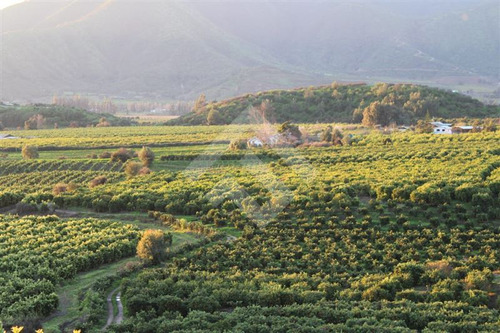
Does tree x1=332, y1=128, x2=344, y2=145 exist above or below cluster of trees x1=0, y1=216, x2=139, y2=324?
above

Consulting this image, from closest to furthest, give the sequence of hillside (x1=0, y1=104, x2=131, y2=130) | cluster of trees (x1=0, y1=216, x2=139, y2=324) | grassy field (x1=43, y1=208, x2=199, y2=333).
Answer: grassy field (x1=43, y1=208, x2=199, y2=333) → cluster of trees (x1=0, y1=216, x2=139, y2=324) → hillside (x1=0, y1=104, x2=131, y2=130)

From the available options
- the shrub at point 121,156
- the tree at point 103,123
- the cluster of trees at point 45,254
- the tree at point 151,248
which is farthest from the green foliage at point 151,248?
the tree at point 103,123

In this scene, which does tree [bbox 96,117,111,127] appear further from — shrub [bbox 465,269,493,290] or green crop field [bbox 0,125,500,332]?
shrub [bbox 465,269,493,290]

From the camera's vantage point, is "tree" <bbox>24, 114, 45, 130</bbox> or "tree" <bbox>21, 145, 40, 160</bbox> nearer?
"tree" <bbox>21, 145, 40, 160</bbox>

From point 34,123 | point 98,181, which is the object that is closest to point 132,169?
point 98,181

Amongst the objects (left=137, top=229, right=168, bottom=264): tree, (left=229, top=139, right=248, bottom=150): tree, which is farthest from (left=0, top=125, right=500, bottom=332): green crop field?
(left=229, top=139, right=248, bottom=150): tree

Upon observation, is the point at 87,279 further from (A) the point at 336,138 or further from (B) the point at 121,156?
(A) the point at 336,138

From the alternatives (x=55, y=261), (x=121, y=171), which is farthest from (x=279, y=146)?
(x=55, y=261)

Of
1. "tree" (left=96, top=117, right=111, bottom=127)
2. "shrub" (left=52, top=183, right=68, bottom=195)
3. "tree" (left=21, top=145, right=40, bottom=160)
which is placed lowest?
"shrub" (left=52, top=183, right=68, bottom=195)
